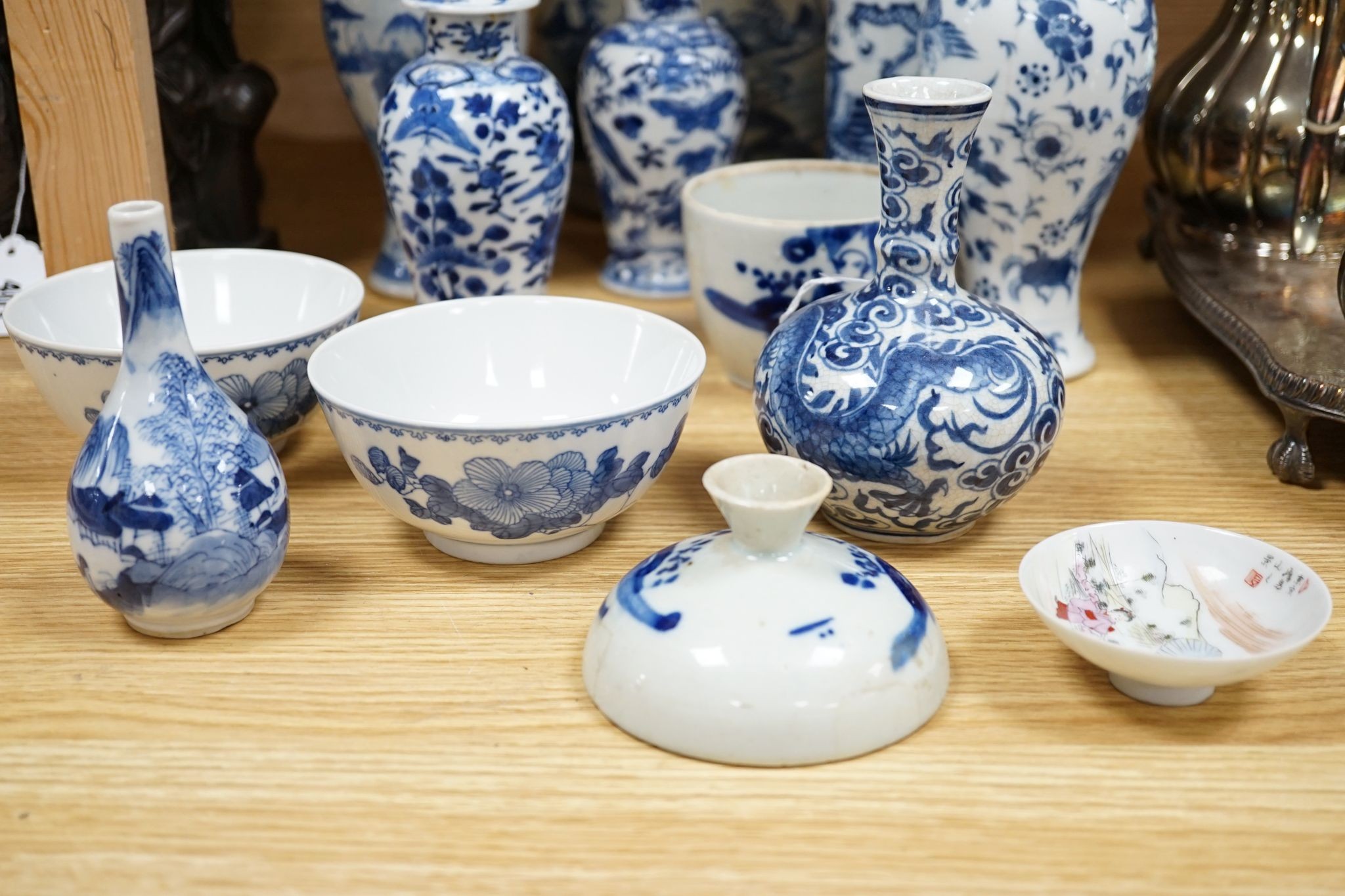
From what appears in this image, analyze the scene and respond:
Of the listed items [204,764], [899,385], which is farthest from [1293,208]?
[204,764]

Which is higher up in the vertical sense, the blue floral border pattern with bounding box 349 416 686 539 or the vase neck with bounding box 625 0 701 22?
the vase neck with bounding box 625 0 701 22

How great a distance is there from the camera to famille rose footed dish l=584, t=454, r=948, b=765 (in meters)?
0.73

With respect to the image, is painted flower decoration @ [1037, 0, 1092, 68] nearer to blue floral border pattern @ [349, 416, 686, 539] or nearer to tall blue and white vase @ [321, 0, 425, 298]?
blue floral border pattern @ [349, 416, 686, 539]

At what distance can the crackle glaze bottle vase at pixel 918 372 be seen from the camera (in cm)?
89

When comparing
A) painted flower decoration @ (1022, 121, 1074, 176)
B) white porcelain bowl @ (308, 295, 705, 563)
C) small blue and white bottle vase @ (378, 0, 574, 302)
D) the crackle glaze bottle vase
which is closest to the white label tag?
small blue and white bottle vase @ (378, 0, 574, 302)

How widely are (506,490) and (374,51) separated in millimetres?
704

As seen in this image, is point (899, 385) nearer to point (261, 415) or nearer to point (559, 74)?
point (261, 415)

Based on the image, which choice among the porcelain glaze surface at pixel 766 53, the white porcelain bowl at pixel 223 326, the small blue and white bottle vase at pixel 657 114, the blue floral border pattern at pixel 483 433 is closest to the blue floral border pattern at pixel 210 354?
the white porcelain bowl at pixel 223 326

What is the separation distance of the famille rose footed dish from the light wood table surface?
19 mm

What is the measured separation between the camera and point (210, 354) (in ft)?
3.10

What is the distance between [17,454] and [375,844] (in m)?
0.61

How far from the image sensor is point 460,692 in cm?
81

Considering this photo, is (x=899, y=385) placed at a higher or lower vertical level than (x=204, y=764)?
higher

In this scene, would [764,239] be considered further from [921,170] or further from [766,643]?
[766,643]
